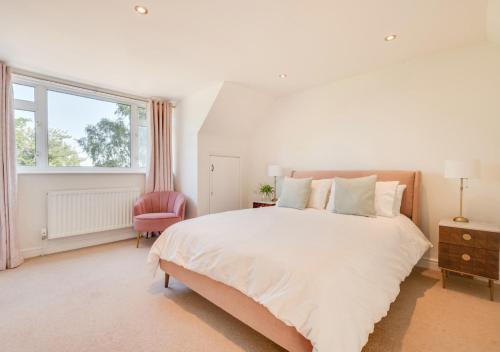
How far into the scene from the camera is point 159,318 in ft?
6.31

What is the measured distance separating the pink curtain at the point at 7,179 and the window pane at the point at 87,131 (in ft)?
1.65

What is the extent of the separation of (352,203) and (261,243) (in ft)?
4.81

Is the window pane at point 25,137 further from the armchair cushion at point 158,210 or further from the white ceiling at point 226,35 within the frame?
the armchair cushion at point 158,210

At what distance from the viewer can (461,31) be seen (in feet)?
7.68

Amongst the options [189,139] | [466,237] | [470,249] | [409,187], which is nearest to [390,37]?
[409,187]

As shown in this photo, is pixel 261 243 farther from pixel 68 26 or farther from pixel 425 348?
pixel 68 26

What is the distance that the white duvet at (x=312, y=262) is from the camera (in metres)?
1.19

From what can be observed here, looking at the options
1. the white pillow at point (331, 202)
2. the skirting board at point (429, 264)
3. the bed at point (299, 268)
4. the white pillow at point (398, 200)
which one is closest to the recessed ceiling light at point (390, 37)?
the white pillow at point (398, 200)

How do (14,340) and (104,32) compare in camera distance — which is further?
(104,32)

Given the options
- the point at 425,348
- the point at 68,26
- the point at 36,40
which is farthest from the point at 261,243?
the point at 36,40

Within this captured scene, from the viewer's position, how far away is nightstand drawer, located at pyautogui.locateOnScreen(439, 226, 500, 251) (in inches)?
84.7

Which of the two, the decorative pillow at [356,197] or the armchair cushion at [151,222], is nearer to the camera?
the decorative pillow at [356,197]

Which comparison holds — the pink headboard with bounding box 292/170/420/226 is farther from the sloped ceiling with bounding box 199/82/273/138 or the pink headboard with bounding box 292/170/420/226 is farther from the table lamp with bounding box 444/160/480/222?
the sloped ceiling with bounding box 199/82/273/138

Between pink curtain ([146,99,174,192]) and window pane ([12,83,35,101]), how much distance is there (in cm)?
157
